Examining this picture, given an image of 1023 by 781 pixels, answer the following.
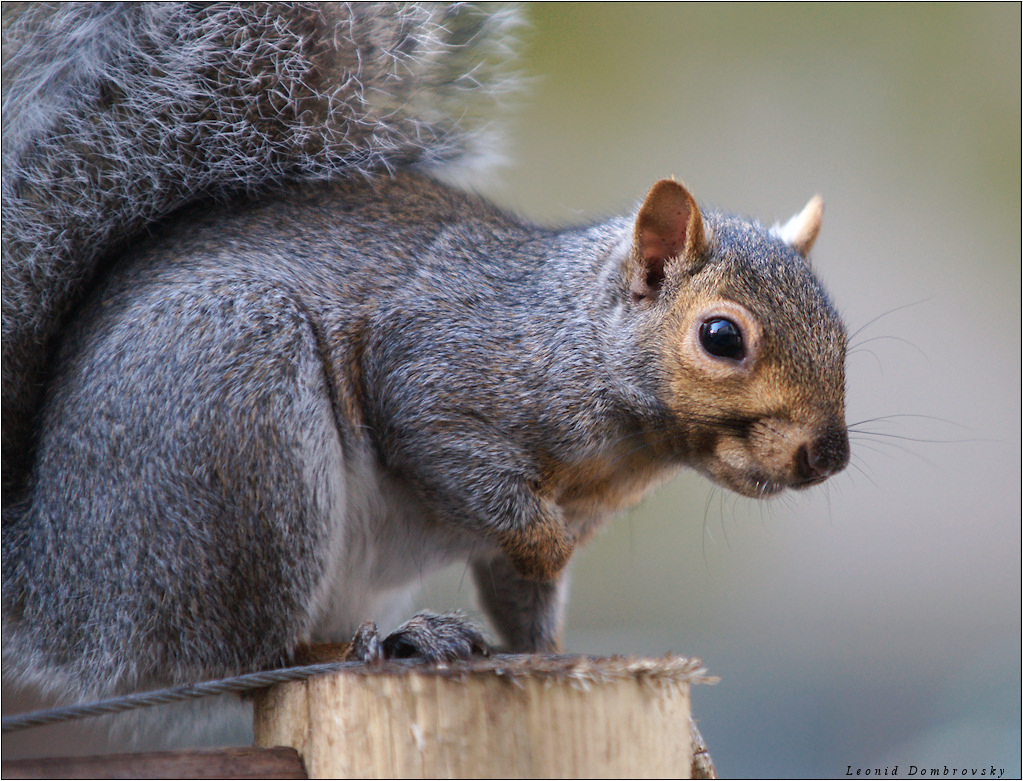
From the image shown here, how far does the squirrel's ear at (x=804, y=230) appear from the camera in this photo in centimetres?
139

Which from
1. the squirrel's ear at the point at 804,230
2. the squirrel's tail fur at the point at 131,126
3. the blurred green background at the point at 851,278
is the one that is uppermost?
the squirrel's tail fur at the point at 131,126

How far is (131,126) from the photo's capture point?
50.7 inches

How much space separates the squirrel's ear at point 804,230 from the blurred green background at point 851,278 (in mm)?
1114

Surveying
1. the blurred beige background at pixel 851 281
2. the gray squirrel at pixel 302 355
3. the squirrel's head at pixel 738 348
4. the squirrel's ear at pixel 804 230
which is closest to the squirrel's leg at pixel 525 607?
the gray squirrel at pixel 302 355

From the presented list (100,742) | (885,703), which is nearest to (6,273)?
(100,742)

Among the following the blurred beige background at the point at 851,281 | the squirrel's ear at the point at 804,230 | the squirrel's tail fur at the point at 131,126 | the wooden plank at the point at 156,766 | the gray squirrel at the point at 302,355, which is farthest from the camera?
the blurred beige background at the point at 851,281

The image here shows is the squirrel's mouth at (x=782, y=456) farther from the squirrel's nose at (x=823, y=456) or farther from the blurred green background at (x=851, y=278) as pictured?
the blurred green background at (x=851, y=278)

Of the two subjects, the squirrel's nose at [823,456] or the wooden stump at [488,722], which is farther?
the squirrel's nose at [823,456]

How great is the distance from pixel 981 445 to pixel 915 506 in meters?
0.26

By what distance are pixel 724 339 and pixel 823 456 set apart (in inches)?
7.2

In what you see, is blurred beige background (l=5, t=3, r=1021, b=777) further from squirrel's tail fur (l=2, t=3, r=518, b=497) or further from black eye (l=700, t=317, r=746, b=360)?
black eye (l=700, t=317, r=746, b=360)

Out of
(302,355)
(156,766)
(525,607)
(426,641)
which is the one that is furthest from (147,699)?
(525,607)

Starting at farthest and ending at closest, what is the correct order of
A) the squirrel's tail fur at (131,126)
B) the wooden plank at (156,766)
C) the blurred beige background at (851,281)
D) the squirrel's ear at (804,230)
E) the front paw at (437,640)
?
the blurred beige background at (851,281) → the squirrel's ear at (804,230) → the squirrel's tail fur at (131,126) → the front paw at (437,640) → the wooden plank at (156,766)

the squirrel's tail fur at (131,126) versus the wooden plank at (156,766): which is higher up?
the squirrel's tail fur at (131,126)
